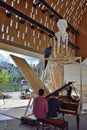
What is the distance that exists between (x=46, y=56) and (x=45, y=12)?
377 centimetres

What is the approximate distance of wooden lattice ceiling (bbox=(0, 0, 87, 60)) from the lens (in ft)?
24.5

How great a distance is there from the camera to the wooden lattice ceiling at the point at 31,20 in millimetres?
7453

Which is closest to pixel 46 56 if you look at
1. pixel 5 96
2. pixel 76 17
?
pixel 5 96

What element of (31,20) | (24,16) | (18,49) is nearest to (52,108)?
(18,49)

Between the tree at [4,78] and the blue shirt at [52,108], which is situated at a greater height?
the tree at [4,78]

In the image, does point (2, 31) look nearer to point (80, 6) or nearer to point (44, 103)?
point (44, 103)

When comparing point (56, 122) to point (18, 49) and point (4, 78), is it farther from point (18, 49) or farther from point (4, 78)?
point (4, 78)

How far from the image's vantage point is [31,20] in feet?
27.5

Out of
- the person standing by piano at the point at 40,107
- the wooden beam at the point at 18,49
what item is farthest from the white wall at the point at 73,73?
the person standing by piano at the point at 40,107

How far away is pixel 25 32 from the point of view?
877 centimetres

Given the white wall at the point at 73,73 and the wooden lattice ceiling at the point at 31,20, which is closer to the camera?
the wooden lattice ceiling at the point at 31,20

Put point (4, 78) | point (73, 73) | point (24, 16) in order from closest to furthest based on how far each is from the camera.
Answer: point (24, 16) < point (4, 78) < point (73, 73)

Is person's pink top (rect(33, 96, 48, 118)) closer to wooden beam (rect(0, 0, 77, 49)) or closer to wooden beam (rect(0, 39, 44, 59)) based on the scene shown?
wooden beam (rect(0, 39, 44, 59))

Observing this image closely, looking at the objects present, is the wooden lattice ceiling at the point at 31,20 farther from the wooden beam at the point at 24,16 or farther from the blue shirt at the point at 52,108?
the blue shirt at the point at 52,108
